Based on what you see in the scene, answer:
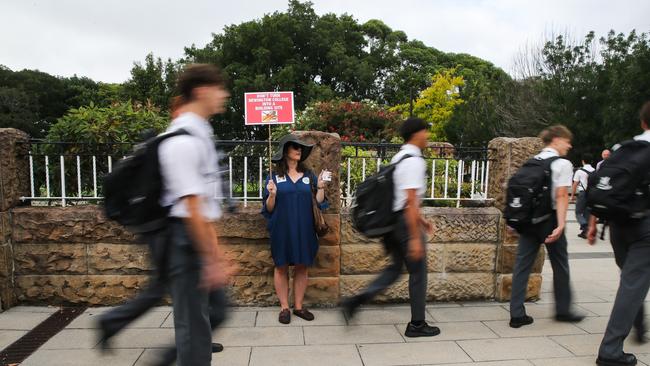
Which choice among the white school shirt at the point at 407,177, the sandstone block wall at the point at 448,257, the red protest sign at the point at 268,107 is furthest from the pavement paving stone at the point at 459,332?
the red protest sign at the point at 268,107

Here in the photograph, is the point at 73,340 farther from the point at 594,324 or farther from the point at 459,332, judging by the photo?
the point at 594,324

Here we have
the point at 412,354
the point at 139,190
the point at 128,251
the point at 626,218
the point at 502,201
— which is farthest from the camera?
the point at 502,201

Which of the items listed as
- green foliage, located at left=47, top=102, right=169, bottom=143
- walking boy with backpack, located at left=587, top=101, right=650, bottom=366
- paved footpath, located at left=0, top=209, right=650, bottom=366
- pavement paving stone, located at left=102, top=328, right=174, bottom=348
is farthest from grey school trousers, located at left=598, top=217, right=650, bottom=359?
green foliage, located at left=47, top=102, right=169, bottom=143

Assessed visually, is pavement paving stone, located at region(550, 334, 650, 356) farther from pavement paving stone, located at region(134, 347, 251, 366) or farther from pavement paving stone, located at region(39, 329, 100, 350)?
pavement paving stone, located at region(39, 329, 100, 350)

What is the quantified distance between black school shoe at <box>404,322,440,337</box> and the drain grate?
120 inches

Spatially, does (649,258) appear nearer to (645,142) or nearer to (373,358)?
(645,142)

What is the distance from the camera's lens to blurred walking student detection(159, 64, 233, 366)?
89.0 inches

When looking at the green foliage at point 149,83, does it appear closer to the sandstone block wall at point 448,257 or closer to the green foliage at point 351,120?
the green foliage at point 351,120

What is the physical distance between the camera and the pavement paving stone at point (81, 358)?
3400 mm

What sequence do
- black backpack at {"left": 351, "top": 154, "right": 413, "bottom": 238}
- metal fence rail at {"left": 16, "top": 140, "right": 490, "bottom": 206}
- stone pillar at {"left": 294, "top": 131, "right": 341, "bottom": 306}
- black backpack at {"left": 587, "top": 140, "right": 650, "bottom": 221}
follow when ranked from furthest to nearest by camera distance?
metal fence rail at {"left": 16, "top": 140, "right": 490, "bottom": 206} → stone pillar at {"left": 294, "top": 131, "right": 341, "bottom": 306} → black backpack at {"left": 351, "top": 154, "right": 413, "bottom": 238} → black backpack at {"left": 587, "top": 140, "right": 650, "bottom": 221}

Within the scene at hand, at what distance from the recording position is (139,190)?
7.73 feet

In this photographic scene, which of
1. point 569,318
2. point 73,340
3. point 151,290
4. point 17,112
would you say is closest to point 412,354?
point 569,318

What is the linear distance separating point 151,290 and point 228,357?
128 cm

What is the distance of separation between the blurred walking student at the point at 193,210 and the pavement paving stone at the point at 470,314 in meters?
2.72
